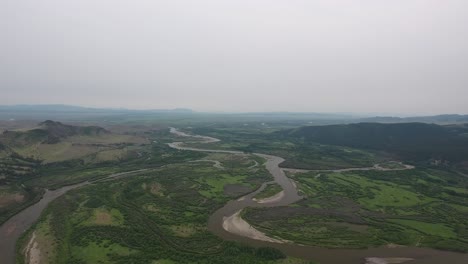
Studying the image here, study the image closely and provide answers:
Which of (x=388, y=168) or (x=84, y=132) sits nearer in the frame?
(x=388, y=168)

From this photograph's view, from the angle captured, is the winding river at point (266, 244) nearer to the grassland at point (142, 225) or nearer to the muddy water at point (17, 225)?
the muddy water at point (17, 225)

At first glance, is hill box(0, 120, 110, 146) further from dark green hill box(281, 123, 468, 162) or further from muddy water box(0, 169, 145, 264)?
dark green hill box(281, 123, 468, 162)

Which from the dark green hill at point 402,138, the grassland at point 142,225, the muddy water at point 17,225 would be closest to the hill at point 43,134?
the muddy water at point 17,225

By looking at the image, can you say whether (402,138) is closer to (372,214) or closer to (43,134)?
(372,214)

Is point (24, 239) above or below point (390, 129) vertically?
below

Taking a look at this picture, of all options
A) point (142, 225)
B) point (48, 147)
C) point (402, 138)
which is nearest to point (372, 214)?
point (142, 225)

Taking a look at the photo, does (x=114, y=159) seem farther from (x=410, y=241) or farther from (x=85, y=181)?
(x=410, y=241)

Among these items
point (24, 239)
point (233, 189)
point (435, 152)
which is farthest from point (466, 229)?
point (435, 152)
